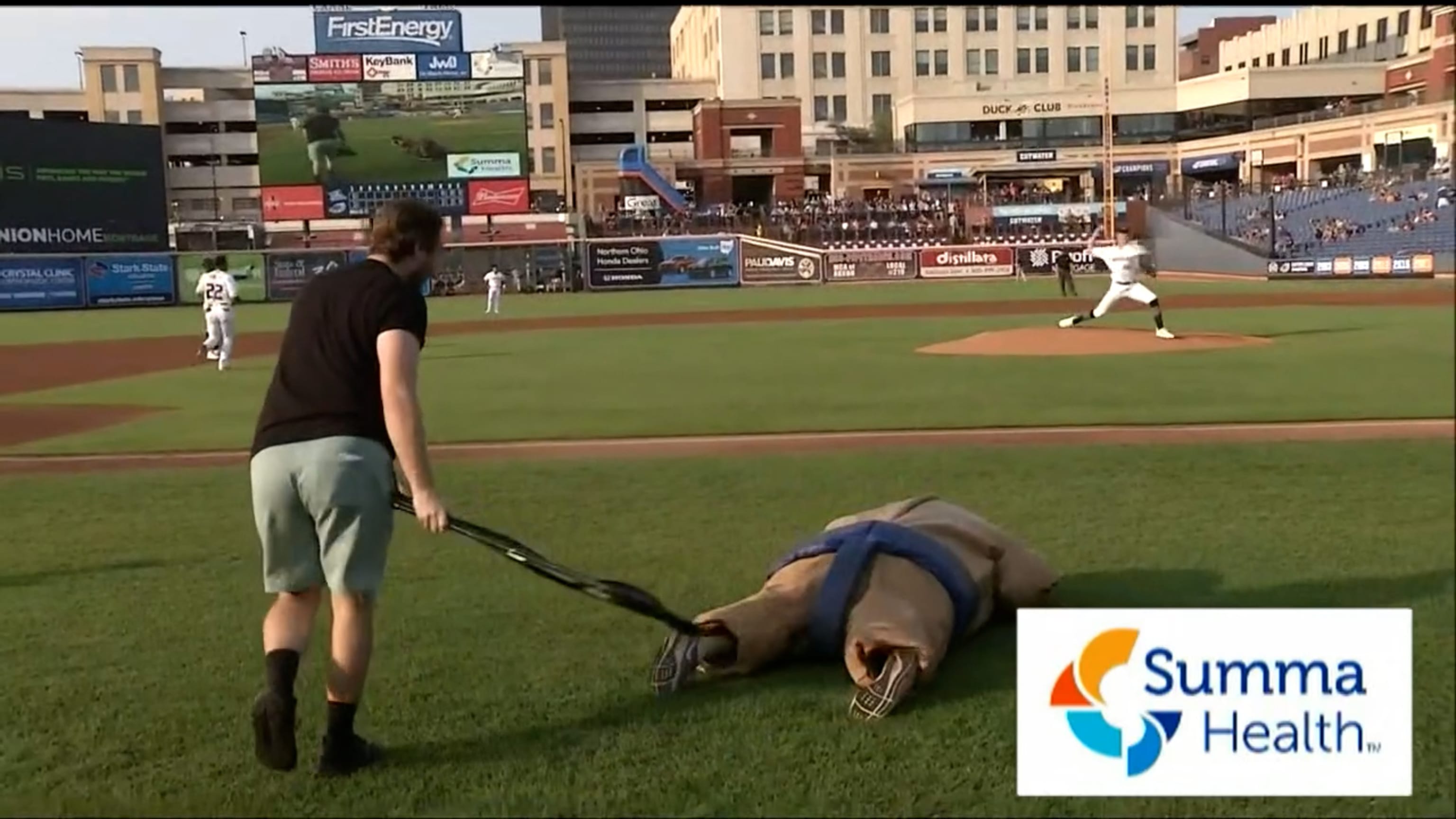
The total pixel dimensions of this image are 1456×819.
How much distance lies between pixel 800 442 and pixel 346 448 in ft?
24.3

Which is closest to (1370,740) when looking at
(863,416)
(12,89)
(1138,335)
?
(12,89)

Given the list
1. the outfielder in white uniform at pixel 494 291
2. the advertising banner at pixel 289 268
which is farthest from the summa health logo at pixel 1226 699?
the advertising banner at pixel 289 268

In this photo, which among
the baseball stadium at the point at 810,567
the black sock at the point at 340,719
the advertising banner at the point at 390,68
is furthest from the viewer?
the advertising banner at the point at 390,68

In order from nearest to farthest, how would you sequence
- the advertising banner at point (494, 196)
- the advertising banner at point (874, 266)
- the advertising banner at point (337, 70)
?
the advertising banner at point (337, 70), the advertising banner at point (494, 196), the advertising banner at point (874, 266)

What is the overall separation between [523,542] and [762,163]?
6763 cm

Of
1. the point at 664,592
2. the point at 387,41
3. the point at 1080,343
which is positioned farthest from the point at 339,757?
the point at 387,41

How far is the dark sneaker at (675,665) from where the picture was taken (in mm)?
4508

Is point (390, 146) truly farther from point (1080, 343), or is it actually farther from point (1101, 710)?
point (1101, 710)

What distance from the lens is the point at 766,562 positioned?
21.1 feet

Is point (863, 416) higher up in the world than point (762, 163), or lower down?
lower down

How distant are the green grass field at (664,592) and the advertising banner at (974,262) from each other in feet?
106

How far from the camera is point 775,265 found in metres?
46.8

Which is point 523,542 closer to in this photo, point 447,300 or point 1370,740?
point 1370,740

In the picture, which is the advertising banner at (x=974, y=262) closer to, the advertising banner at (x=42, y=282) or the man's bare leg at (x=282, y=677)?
the advertising banner at (x=42, y=282)
